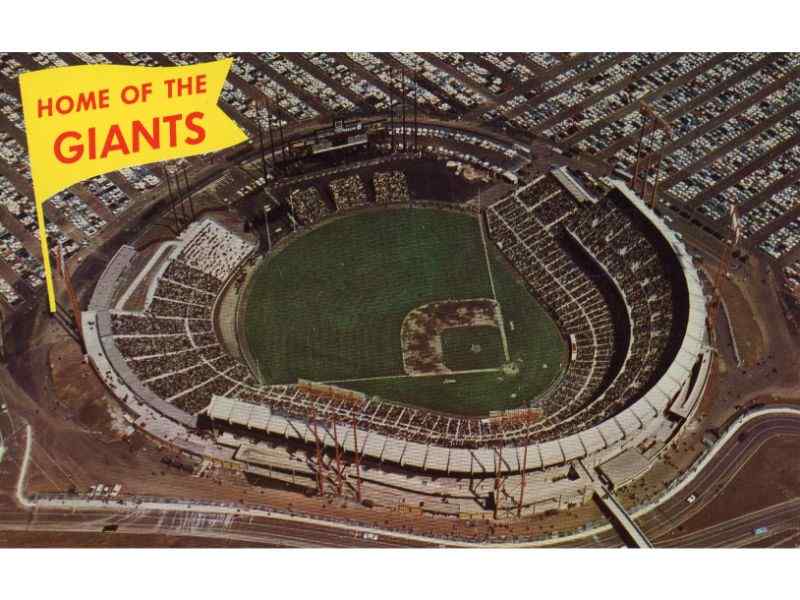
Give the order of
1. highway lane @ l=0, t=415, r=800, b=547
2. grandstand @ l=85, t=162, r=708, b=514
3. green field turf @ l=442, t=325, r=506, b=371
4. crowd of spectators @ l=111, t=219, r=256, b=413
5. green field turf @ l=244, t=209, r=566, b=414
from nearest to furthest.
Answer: highway lane @ l=0, t=415, r=800, b=547 < grandstand @ l=85, t=162, r=708, b=514 < crowd of spectators @ l=111, t=219, r=256, b=413 < green field turf @ l=244, t=209, r=566, b=414 < green field turf @ l=442, t=325, r=506, b=371

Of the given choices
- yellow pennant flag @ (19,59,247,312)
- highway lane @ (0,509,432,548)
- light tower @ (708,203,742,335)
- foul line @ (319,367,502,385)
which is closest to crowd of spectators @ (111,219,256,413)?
foul line @ (319,367,502,385)

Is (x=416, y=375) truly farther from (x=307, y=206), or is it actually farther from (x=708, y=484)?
(x=708, y=484)

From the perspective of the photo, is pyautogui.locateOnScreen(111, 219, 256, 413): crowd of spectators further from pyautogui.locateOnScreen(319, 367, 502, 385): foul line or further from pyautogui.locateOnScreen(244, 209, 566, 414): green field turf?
pyautogui.locateOnScreen(319, 367, 502, 385): foul line

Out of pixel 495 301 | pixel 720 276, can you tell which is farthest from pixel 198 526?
pixel 720 276

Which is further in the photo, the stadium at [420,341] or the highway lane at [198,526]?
the stadium at [420,341]

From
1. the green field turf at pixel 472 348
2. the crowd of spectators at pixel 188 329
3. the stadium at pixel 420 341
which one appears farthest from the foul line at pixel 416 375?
the crowd of spectators at pixel 188 329

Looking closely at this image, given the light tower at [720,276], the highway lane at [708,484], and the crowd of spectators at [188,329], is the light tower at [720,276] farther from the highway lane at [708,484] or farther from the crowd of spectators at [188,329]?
the crowd of spectators at [188,329]
